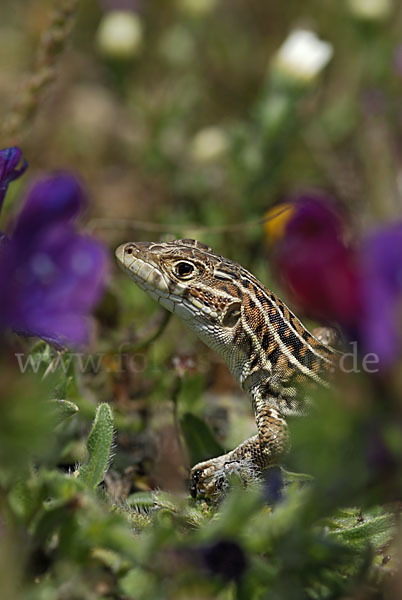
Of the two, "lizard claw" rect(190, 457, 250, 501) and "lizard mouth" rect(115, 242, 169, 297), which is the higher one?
"lizard mouth" rect(115, 242, 169, 297)

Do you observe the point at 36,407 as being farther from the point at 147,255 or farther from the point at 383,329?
the point at 147,255

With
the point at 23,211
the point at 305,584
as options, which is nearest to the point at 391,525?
the point at 305,584

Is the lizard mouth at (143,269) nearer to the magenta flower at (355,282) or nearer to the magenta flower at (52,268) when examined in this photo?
the magenta flower at (52,268)

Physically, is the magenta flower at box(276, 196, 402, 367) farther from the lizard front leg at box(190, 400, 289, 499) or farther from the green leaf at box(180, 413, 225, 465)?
the green leaf at box(180, 413, 225, 465)

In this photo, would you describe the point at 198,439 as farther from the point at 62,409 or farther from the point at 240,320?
the point at 62,409

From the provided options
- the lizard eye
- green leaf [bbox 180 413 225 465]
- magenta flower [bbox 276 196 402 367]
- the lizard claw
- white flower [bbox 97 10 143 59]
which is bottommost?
green leaf [bbox 180 413 225 465]

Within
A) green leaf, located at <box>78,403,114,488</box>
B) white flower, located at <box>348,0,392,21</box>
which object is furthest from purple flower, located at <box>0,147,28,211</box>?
white flower, located at <box>348,0,392,21</box>

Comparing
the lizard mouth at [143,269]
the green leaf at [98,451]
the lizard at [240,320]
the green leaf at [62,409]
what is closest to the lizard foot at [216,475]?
the lizard at [240,320]
